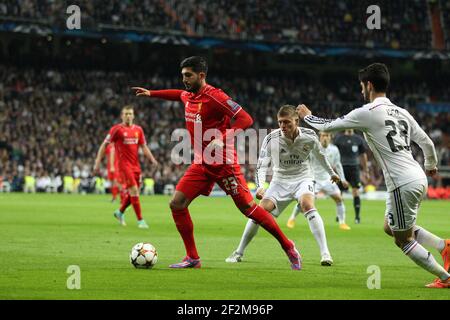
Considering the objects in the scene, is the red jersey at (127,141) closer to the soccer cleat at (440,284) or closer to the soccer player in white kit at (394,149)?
the soccer player in white kit at (394,149)

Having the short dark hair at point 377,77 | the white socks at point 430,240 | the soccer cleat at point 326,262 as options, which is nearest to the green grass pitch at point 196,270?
the soccer cleat at point 326,262

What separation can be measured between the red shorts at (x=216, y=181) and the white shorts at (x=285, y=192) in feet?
4.89

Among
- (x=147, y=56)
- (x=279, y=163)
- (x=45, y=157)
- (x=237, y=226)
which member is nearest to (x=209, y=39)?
(x=147, y=56)

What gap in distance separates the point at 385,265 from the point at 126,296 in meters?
4.93

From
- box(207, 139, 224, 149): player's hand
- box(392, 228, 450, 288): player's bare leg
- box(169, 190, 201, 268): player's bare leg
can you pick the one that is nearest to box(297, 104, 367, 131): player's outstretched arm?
box(392, 228, 450, 288): player's bare leg

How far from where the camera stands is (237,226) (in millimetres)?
20812

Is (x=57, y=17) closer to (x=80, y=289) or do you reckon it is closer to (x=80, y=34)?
(x=80, y=34)

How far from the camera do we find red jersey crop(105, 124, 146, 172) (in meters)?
→ 19.4

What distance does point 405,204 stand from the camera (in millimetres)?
9359

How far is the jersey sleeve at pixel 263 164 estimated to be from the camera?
12406 mm

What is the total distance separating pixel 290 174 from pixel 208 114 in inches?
89.1

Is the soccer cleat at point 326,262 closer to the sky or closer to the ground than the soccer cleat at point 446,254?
closer to the ground

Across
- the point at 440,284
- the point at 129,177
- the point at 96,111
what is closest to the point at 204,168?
the point at 440,284

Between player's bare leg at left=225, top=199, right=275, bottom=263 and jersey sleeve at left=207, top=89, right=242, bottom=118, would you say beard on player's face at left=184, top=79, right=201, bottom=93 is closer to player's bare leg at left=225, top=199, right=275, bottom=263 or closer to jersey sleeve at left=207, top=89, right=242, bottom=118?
jersey sleeve at left=207, top=89, right=242, bottom=118
